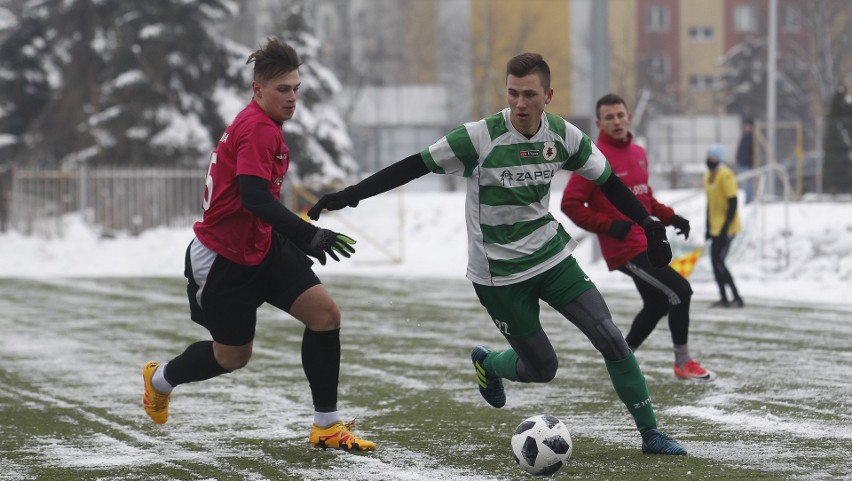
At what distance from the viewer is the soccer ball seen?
20.7ft

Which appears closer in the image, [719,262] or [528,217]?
[528,217]

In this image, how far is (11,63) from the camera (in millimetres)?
40500

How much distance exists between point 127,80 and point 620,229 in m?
27.5

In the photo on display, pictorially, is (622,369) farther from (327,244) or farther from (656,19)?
(656,19)

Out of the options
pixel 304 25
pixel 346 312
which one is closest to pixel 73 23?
pixel 304 25

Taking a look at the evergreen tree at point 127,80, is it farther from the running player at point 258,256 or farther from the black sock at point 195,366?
the running player at point 258,256

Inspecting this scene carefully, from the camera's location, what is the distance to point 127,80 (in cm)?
3478

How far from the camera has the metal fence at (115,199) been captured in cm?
3116

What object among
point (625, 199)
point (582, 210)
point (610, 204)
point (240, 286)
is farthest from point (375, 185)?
point (610, 204)

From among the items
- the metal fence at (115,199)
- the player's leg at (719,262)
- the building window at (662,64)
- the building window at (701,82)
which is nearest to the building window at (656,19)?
the building window at (662,64)

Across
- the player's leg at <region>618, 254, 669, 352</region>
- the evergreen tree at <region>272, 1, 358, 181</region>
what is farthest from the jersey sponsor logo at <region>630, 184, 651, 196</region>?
the evergreen tree at <region>272, 1, 358, 181</region>

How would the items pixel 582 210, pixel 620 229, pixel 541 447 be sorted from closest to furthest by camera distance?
pixel 541 447 → pixel 620 229 → pixel 582 210

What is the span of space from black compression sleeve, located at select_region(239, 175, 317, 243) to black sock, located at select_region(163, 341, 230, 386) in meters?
1.00

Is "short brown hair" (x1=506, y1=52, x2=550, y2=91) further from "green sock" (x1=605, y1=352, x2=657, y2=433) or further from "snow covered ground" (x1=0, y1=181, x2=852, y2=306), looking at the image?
"snow covered ground" (x1=0, y1=181, x2=852, y2=306)
